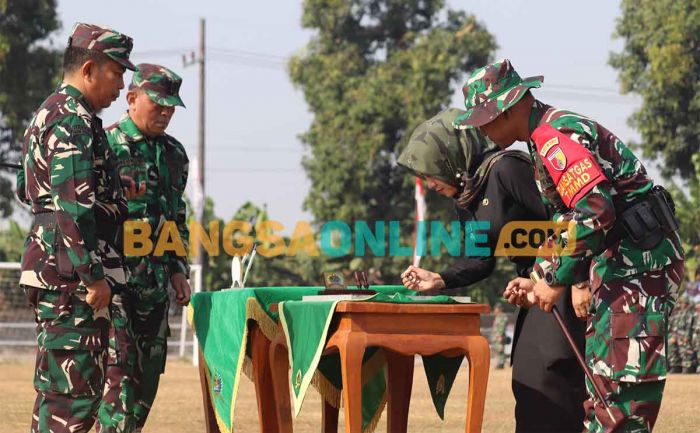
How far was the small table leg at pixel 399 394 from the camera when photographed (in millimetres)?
6797

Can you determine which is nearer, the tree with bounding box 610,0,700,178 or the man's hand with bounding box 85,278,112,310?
the man's hand with bounding box 85,278,112,310

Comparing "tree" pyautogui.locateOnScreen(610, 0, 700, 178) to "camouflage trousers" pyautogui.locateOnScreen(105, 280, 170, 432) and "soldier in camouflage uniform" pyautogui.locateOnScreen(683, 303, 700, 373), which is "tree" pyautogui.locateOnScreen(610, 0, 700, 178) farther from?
"camouflage trousers" pyautogui.locateOnScreen(105, 280, 170, 432)

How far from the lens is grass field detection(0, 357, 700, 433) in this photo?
9609mm

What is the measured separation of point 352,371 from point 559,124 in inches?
52.1

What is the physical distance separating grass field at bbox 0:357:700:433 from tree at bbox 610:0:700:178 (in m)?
16.9

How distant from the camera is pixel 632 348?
4891 mm

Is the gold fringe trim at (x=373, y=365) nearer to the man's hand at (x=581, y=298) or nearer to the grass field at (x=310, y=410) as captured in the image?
the man's hand at (x=581, y=298)

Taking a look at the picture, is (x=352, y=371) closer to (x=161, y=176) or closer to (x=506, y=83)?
(x=506, y=83)

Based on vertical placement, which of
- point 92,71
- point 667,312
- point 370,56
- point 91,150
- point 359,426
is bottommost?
point 359,426

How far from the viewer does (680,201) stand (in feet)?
95.3

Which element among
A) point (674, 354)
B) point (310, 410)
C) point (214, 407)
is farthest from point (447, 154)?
point (674, 354)

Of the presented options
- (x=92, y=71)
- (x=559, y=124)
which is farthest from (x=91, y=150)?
(x=559, y=124)

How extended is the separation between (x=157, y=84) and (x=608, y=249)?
308 cm

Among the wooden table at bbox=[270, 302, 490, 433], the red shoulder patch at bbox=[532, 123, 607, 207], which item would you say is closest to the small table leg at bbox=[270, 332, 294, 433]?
the wooden table at bbox=[270, 302, 490, 433]
